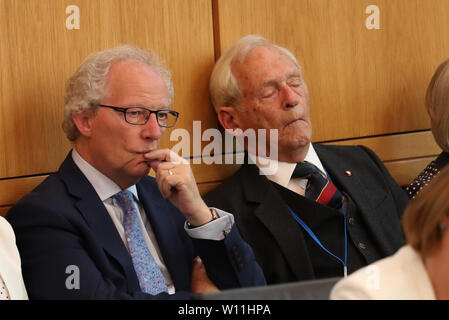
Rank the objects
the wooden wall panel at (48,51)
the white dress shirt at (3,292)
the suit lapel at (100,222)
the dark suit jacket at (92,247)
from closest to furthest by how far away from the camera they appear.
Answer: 1. the white dress shirt at (3,292)
2. the dark suit jacket at (92,247)
3. the suit lapel at (100,222)
4. the wooden wall panel at (48,51)

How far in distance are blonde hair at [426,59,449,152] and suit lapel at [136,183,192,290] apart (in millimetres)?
1255

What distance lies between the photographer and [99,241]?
6.16 ft

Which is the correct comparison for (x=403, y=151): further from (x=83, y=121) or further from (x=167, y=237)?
(x=83, y=121)

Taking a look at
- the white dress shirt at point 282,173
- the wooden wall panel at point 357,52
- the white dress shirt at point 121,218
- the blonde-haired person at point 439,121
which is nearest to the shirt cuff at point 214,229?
the white dress shirt at point 121,218

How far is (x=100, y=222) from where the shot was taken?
1.91m

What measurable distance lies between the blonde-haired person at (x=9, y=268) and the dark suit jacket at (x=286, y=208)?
2.59 feet

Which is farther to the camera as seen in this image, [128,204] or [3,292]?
[128,204]

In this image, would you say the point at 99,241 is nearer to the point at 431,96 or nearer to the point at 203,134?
the point at 203,134

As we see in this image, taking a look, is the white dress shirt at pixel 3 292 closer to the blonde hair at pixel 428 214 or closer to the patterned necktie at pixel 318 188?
the blonde hair at pixel 428 214

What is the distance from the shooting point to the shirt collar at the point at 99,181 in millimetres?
1993

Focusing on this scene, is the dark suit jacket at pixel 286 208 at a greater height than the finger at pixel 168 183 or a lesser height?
lesser

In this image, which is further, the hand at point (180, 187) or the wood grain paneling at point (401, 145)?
the wood grain paneling at point (401, 145)

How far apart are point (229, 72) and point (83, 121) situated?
67cm

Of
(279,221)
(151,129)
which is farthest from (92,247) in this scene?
(279,221)
